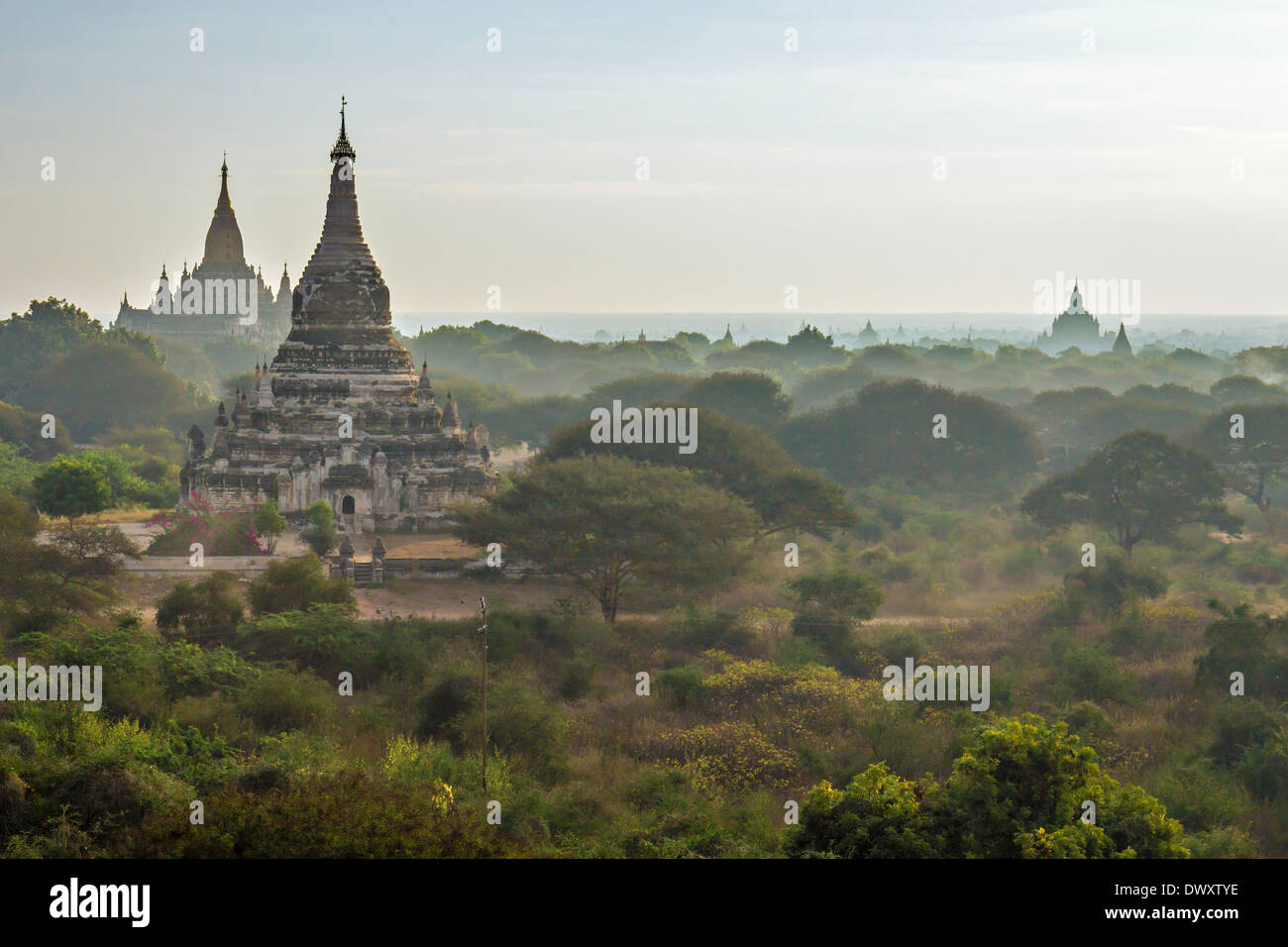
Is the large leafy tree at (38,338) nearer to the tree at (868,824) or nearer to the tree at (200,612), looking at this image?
the tree at (200,612)

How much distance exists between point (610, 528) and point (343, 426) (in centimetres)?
1448

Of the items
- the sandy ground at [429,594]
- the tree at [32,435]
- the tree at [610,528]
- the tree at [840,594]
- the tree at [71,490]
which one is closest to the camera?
the tree at [840,594]

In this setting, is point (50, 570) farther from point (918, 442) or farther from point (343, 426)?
point (918, 442)

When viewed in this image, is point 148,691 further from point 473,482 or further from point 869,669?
point 473,482

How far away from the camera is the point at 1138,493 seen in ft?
145

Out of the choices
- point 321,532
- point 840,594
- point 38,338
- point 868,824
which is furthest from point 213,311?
point 868,824

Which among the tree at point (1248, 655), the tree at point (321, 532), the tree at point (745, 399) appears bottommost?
the tree at point (1248, 655)

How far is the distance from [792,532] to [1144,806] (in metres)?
27.6

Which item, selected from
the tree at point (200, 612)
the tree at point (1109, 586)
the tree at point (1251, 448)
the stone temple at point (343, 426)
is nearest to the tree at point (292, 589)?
the tree at point (200, 612)

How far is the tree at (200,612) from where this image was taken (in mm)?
28266

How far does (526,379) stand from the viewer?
118 meters

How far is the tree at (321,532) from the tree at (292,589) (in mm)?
7717

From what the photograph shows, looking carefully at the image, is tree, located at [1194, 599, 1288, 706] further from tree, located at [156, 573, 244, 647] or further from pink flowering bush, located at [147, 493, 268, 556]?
pink flowering bush, located at [147, 493, 268, 556]

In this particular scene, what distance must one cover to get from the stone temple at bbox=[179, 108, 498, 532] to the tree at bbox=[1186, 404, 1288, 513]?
29.7 metres
